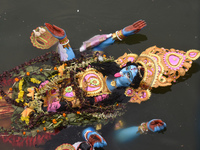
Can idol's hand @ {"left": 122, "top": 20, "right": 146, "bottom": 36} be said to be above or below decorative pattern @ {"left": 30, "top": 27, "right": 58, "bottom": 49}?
below

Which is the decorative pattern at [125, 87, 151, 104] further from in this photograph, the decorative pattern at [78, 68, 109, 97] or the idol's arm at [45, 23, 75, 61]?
the idol's arm at [45, 23, 75, 61]

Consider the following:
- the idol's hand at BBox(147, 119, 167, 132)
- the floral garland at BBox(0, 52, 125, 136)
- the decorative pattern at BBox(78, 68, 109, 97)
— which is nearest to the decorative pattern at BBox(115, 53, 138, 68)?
the floral garland at BBox(0, 52, 125, 136)

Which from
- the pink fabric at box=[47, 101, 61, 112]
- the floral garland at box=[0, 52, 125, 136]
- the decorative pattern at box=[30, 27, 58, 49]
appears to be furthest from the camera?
the decorative pattern at box=[30, 27, 58, 49]

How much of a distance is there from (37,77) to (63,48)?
2.46 feet

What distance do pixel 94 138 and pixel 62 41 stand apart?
1.64 metres

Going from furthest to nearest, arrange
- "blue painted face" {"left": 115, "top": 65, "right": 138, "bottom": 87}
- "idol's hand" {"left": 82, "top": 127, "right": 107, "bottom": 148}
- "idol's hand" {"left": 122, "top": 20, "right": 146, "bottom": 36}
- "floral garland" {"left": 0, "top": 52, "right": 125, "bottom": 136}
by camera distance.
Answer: "idol's hand" {"left": 122, "top": 20, "right": 146, "bottom": 36}, "floral garland" {"left": 0, "top": 52, "right": 125, "bottom": 136}, "blue painted face" {"left": 115, "top": 65, "right": 138, "bottom": 87}, "idol's hand" {"left": 82, "top": 127, "right": 107, "bottom": 148}

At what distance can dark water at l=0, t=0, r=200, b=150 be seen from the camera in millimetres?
3859

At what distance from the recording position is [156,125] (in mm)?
3146

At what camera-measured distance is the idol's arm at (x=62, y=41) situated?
3.18 meters

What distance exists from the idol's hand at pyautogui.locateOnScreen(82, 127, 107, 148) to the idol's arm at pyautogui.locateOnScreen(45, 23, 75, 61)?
4.35 feet

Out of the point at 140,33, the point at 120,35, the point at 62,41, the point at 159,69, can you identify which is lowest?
the point at 159,69

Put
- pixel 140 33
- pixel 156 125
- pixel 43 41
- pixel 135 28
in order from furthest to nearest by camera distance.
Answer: pixel 140 33 < pixel 43 41 < pixel 135 28 < pixel 156 125

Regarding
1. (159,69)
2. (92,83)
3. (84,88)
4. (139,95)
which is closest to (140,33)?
(159,69)

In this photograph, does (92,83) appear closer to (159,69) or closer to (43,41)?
(159,69)
